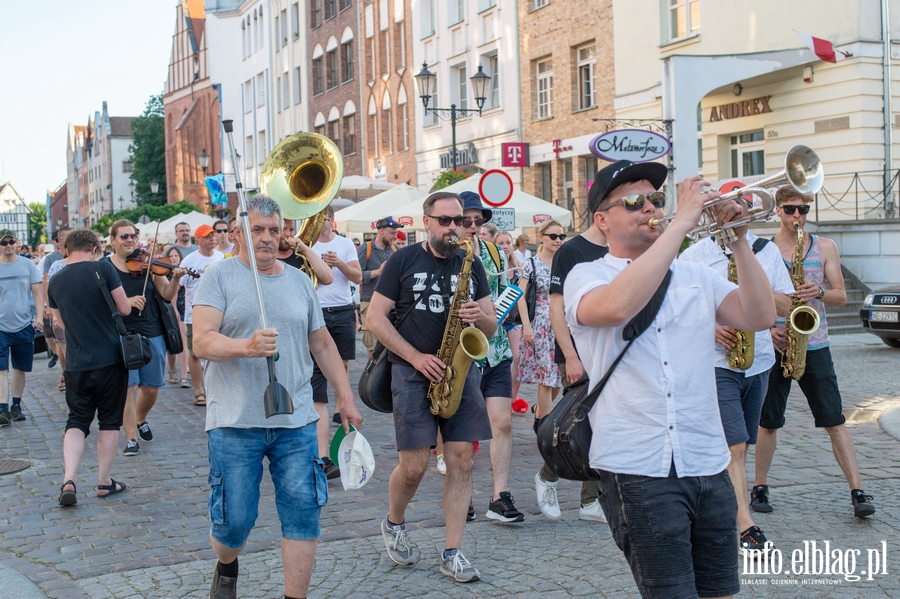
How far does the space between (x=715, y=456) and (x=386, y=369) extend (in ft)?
8.63

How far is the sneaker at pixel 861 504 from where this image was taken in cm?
578

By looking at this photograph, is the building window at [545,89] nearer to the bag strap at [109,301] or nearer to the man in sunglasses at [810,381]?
the bag strap at [109,301]

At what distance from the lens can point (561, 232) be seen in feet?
27.2

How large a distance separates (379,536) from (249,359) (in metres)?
1.93

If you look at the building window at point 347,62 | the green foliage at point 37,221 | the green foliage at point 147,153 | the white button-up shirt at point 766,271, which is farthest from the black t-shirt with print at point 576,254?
the green foliage at point 37,221

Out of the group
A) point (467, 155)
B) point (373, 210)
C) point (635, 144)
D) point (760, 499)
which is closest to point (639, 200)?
point (760, 499)

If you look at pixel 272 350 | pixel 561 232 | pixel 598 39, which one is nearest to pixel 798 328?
pixel 561 232

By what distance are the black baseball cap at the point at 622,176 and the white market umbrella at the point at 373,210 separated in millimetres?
14772

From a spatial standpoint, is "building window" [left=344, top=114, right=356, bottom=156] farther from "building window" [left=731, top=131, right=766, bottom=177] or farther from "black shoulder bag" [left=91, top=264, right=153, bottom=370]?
"black shoulder bag" [left=91, top=264, right=153, bottom=370]

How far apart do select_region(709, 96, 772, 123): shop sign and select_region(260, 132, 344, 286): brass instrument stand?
1615 centimetres

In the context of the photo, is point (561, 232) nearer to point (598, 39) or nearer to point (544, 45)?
point (598, 39)

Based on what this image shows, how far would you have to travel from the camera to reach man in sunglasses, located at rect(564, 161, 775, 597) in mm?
3080

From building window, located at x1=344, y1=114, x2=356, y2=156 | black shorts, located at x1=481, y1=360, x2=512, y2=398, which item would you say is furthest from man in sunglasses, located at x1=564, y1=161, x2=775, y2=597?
building window, located at x1=344, y1=114, x2=356, y2=156

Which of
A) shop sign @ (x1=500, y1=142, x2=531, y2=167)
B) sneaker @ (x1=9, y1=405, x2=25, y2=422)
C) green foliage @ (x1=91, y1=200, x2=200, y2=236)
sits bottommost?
sneaker @ (x1=9, y1=405, x2=25, y2=422)
